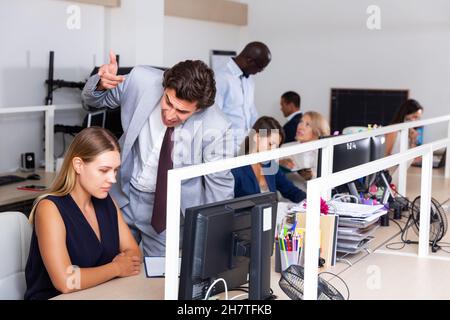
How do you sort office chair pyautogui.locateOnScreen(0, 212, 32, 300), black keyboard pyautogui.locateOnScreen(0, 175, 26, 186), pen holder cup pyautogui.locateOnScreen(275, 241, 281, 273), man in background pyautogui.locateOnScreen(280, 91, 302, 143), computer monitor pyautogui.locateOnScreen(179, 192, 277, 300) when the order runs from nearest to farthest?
computer monitor pyautogui.locateOnScreen(179, 192, 277, 300)
office chair pyautogui.locateOnScreen(0, 212, 32, 300)
pen holder cup pyautogui.locateOnScreen(275, 241, 281, 273)
black keyboard pyautogui.locateOnScreen(0, 175, 26, 186)
man in background pyautogui.locateOnScreen(280, 91, 302, 143)

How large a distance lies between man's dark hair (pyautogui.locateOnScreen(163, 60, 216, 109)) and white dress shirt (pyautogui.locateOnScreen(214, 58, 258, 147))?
2.02 meters

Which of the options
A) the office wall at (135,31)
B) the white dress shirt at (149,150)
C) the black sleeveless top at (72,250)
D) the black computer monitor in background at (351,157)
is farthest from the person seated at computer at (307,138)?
the black sleeveless top at (72,250)

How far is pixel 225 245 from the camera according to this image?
2.04m

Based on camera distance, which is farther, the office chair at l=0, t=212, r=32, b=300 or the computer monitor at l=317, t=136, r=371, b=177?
the computer monitor at l=317, t=136, r=371, b=177

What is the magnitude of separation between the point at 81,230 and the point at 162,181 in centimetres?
40

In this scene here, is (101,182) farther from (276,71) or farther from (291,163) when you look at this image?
(276,71)

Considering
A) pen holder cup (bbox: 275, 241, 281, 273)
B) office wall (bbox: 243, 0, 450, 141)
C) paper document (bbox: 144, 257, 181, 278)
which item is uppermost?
office wall (bbox: 243, 0, 450, 141)

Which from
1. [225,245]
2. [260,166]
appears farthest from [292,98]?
[225,245]

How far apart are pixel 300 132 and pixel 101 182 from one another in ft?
8.75

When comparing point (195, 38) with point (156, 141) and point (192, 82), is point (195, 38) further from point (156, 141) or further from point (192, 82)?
point (192, 82)

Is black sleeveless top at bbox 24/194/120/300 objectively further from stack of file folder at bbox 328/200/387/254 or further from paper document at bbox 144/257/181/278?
stack of file folder at bbox 328/200/387/254

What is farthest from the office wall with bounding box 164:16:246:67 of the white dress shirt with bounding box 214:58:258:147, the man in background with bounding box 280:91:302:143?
the white dress shirt with bounding box 214:58:258:147

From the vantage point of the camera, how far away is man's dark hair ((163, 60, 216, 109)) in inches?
99.3
